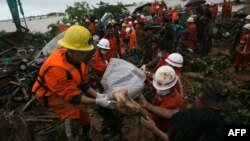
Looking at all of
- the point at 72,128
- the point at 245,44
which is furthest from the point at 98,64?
the point at 245,44

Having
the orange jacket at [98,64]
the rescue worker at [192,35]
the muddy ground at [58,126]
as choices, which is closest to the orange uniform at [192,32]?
the rescue worker at [192,35]

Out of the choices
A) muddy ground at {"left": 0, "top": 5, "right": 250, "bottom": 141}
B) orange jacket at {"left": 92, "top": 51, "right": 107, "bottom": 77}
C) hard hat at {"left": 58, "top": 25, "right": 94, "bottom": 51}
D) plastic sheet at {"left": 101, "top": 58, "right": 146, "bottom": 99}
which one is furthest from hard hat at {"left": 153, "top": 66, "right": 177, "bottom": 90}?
orange jacket at {"left": 92, "top": 51, "right": 107, "bottom": 77}

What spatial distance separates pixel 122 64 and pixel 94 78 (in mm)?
3329

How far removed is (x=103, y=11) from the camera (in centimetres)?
2447

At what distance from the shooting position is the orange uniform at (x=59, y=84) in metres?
3.46

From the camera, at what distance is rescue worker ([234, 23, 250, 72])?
9.23 m

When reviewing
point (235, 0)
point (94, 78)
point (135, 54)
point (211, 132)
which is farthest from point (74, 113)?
point (235, 0)

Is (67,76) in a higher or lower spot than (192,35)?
higher

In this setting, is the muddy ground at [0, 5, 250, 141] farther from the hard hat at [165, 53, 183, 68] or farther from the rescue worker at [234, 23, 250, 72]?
the rescue worker at [234, 23, 250, 72]

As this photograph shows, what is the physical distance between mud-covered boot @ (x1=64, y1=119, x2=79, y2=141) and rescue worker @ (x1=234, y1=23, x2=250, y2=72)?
677 centimetres

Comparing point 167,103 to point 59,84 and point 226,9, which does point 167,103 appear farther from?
point 226,9

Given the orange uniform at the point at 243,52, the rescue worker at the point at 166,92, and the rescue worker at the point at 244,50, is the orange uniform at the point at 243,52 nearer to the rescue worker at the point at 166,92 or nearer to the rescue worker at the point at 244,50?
the rescue worker at the point at 244,50

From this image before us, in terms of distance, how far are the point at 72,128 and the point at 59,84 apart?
0.76m

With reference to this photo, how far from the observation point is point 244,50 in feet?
30.8
